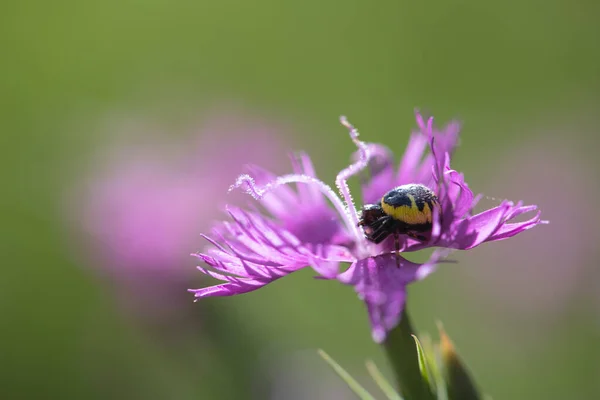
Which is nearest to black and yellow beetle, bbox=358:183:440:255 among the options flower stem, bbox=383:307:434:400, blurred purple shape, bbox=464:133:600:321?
flower stem, bbox=383:307:434:400

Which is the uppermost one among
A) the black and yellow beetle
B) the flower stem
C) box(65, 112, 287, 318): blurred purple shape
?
box(65, 112, 287, 318): blurred purple shape

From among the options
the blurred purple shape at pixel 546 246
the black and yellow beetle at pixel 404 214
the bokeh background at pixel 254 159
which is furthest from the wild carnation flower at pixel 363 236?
the blurred purple shape at pixel 546 246

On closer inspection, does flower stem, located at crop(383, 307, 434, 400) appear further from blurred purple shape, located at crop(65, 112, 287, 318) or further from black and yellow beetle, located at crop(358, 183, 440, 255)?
blurred purple shape, located at crop(65, 112, 287, 318)

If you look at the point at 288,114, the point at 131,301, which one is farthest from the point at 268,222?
the point at 288,114

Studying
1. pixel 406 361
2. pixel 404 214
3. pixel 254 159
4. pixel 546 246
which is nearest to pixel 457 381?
pixel 406 361

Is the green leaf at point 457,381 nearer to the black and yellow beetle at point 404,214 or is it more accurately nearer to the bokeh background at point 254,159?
the black and yellow beetle at point 404,214

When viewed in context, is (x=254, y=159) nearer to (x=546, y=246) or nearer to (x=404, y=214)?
(x=546, y=246)
